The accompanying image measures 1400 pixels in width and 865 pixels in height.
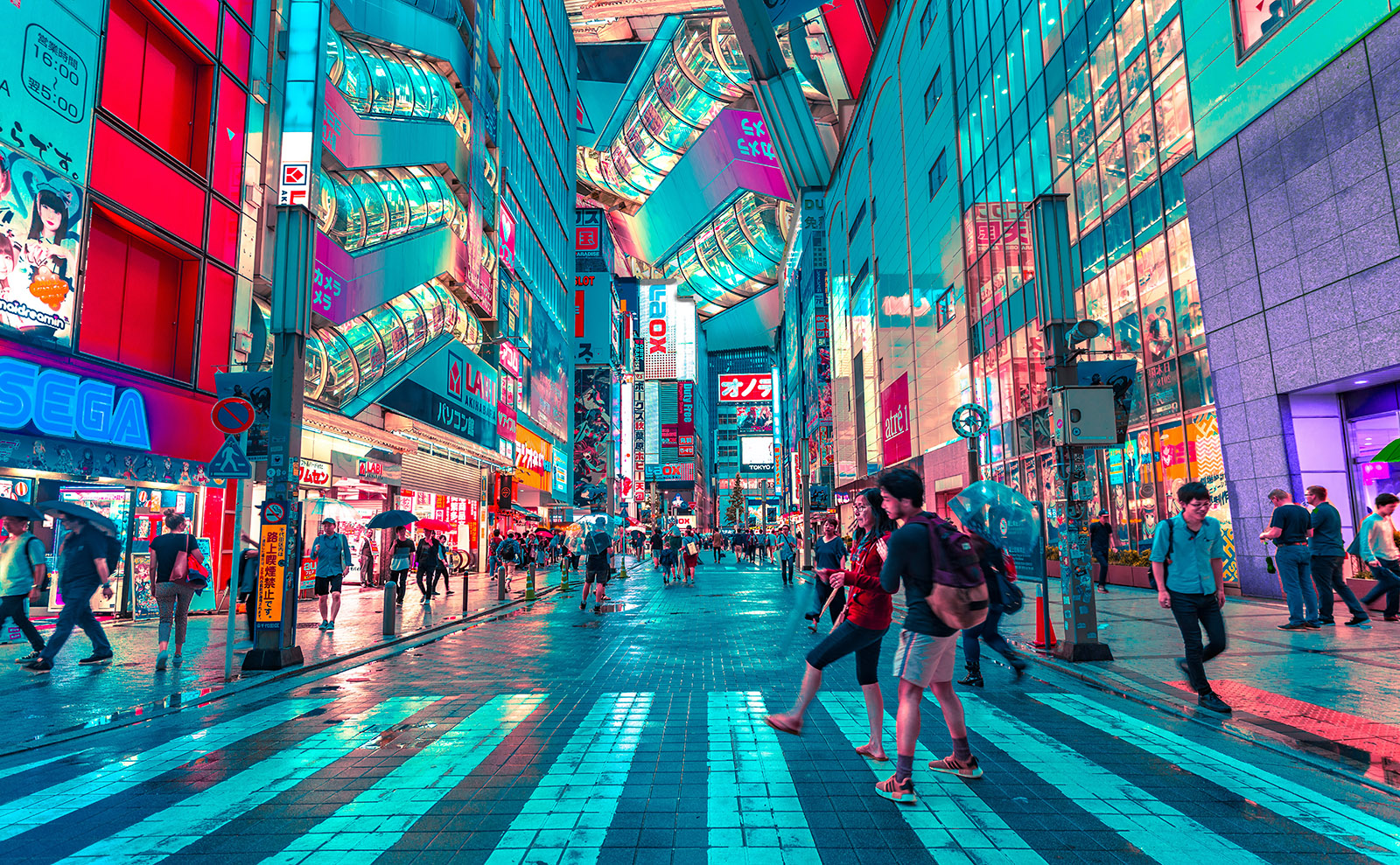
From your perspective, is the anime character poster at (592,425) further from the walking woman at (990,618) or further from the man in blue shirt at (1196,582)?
the man in blue shirt at (1196,582)

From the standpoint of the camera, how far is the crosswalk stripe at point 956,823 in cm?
361

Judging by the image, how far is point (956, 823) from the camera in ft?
13.2

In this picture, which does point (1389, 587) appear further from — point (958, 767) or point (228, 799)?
point (228, 799)

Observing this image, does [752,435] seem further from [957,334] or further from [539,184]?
[957,334]

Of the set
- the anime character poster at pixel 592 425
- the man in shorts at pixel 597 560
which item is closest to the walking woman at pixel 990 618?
the man in shorts at pixel 597 560

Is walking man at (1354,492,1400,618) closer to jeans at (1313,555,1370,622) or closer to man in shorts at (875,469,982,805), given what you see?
jeans at (1313,555,1370,622)

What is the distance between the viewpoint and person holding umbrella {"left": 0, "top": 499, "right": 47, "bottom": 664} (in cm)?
897

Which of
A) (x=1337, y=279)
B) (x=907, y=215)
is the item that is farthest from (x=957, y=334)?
(x=1337, y=279)

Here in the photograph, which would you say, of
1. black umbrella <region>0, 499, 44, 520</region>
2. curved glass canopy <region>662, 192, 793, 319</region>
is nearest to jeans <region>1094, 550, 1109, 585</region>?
black umbrella <region>0, 499, 44, 520</region>

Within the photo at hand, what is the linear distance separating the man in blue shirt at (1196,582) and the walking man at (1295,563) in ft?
16.8

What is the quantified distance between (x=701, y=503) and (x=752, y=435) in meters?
21.3

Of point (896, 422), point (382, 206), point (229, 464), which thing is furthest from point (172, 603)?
point (896, 422)

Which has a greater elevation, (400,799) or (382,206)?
(382,206)

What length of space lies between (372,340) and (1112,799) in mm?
24034
